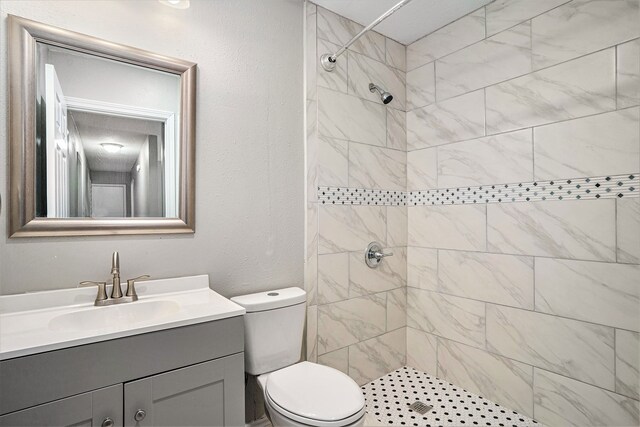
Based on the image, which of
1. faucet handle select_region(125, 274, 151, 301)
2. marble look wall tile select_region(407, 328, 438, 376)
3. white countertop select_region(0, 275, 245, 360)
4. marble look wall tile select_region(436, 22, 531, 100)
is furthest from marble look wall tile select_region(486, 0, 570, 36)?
faucet handle select_region(125, 274, 151, 301)

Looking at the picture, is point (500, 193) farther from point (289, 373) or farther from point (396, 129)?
point (289, 373)

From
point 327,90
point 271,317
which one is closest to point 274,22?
point 327,90

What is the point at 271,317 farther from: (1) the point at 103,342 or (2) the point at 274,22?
(2) the point at 274,22

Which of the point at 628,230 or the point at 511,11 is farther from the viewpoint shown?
the point at 511,11

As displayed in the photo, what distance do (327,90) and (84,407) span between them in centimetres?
185

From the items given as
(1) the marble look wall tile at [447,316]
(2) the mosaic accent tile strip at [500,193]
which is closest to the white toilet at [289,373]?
(2) the mosaic accent tile strip at [500,193]

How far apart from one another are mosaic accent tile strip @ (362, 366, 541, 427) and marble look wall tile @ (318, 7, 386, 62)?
7.03ft

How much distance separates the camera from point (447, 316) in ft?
7.08

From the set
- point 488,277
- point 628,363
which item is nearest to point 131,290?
point 488,277

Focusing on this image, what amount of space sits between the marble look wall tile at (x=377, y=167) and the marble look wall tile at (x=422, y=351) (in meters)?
1.07

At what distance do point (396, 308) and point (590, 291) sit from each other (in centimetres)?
112

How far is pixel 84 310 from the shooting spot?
1.25m

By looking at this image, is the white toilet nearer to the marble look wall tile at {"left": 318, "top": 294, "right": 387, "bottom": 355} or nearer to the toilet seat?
the toilet seat

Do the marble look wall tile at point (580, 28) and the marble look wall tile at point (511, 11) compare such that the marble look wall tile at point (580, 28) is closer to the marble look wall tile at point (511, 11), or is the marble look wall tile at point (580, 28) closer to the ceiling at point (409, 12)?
the marble look wall tile at point (511, 11)
